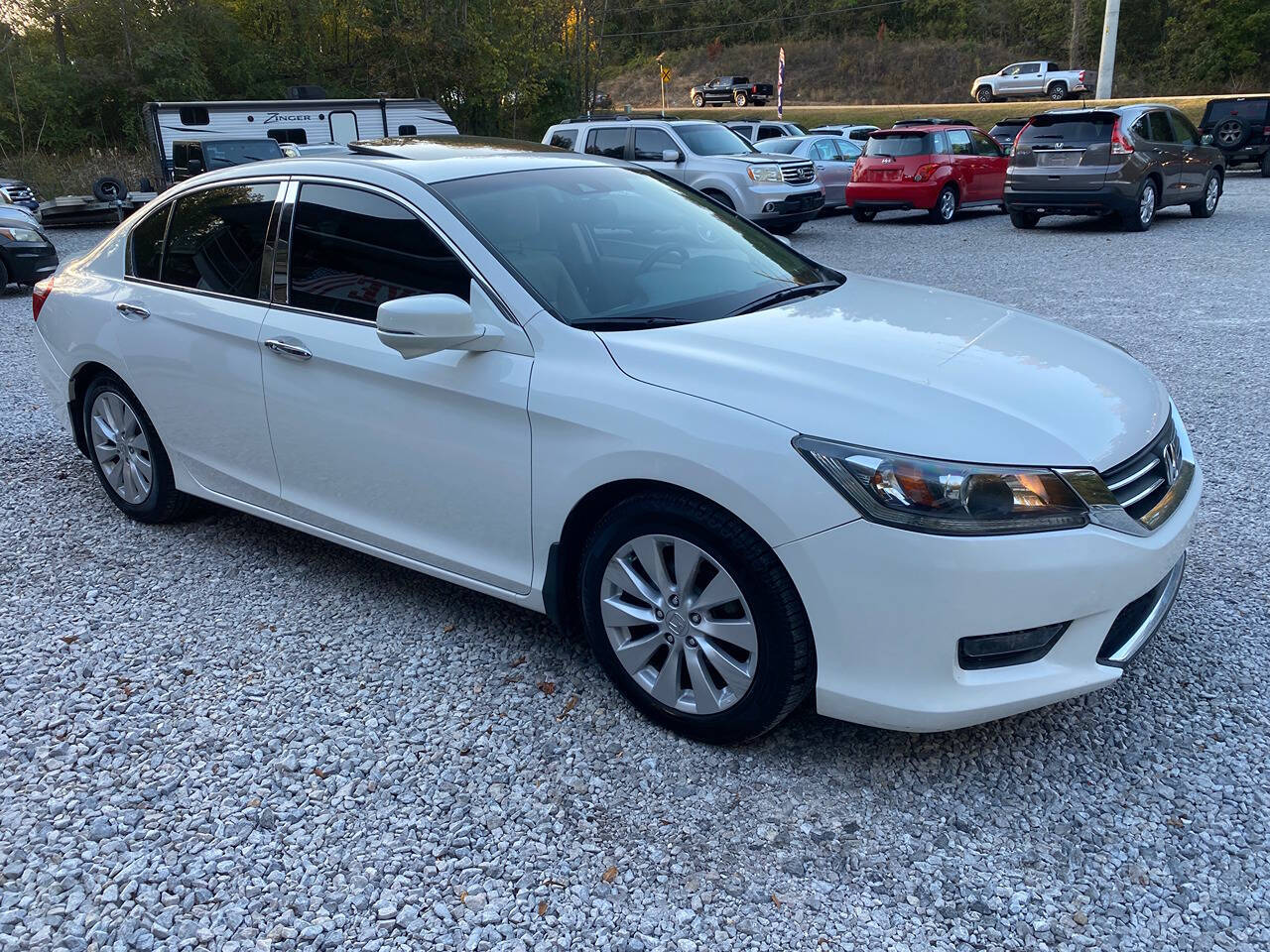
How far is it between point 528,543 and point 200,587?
5.81 ft

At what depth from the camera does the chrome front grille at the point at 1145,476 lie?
2.85 m

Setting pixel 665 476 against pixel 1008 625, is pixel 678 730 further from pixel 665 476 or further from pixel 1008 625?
pixel 1008 625

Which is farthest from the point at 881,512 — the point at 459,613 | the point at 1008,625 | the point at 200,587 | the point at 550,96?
the point at 550,96

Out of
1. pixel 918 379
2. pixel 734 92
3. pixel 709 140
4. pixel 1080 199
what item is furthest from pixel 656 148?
pixel 734 92

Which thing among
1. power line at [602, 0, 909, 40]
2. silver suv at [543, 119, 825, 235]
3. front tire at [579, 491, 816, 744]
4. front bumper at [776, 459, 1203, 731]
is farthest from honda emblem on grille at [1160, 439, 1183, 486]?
power line at [602, 0, 909, 40]

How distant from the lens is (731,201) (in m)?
15.5

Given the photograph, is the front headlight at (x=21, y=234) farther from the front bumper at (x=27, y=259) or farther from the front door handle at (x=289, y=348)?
the front door handle at (x=289, y=348)

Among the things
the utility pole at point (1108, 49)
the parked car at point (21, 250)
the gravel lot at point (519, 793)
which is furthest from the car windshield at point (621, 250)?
the utility pole at point (1108, 49)

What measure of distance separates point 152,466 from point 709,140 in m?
13.1

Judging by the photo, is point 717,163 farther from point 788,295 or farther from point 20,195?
point 788,295

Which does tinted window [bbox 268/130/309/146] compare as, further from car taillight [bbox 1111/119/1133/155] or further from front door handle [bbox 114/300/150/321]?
front door handle [bbox 114/300/150/321]

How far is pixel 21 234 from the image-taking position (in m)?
12.3

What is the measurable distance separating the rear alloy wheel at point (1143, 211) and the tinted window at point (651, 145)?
22.0 feet

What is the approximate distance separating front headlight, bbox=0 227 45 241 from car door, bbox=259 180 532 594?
10276 millimetres
